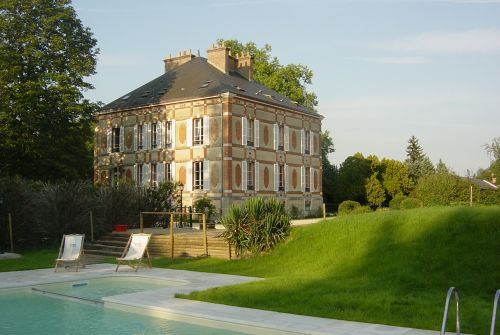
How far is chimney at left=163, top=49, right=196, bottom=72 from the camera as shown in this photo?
38.5 meters

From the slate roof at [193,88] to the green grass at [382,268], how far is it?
18.0 meters

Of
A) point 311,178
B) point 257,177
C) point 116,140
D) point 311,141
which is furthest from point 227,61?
point 311,178

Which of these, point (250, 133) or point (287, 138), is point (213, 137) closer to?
point (250, 133)

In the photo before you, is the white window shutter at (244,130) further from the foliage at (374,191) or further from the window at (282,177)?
the foliage at (374,191)

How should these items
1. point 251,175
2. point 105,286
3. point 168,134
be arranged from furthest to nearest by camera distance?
1. point 168,134
2. point 251,175
3. point 105,286

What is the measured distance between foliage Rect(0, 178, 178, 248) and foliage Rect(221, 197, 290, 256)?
6990 millimetres

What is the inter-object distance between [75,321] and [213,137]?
22855 millimetres

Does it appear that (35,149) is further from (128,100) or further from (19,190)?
(19,190)

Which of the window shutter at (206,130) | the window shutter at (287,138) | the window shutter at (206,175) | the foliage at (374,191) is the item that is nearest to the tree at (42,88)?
the window shutter at (206,130)

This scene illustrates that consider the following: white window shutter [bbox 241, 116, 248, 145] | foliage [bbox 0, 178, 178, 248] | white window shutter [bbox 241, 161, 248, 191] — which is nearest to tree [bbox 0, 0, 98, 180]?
white window shutter [bbox 241, 116, 248, 145]

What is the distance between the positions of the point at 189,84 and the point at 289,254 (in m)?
21.5

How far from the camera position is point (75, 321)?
886 cm

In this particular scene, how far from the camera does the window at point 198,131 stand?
32094mm

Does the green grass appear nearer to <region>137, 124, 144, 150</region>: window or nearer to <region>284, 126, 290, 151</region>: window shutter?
<region>137, 124, 144, 150</region>: window
